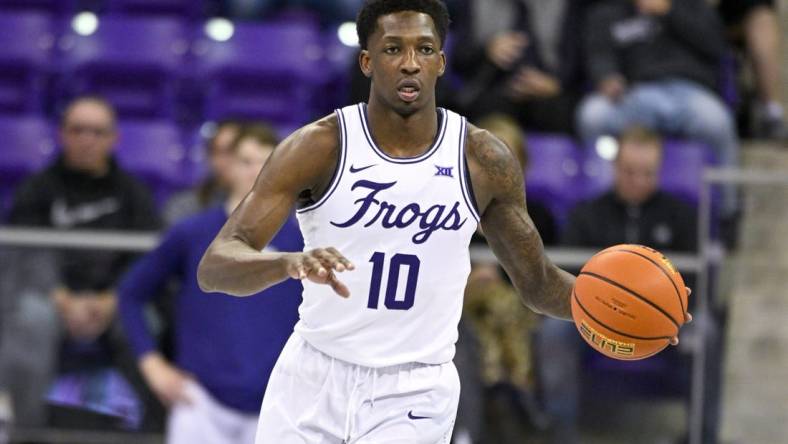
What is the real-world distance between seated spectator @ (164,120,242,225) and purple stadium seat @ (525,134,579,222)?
2193mm

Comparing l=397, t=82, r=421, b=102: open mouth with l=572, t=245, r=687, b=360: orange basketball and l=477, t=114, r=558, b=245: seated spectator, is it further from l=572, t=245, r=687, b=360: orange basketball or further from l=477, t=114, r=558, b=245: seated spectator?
l=477, t=114, r=558, b=245: seated spectator

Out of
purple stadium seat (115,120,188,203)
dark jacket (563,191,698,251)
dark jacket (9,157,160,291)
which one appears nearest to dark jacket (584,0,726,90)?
dark jacket (563,191,698,251)

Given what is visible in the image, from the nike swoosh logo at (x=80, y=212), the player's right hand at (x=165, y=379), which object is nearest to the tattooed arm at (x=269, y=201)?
the player's right hand at (x=165, y=379)

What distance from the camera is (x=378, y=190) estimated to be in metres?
4.37

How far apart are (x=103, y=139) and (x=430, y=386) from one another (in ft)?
14.5

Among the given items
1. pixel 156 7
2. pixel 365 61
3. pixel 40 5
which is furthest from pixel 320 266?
pixel 40 5

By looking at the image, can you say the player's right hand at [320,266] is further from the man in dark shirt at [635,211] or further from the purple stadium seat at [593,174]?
the purple stadium seat at [593,174]

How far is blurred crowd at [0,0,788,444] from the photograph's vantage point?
21.9 feet

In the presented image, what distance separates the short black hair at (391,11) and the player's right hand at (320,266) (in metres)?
0.90

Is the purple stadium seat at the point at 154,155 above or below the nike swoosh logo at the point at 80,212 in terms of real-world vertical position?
above

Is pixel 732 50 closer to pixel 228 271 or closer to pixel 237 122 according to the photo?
pixel 237 122

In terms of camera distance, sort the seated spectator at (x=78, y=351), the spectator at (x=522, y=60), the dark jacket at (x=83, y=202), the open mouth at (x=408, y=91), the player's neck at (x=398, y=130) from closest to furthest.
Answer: the open mouth at (x=408, y=91), the player's neck at (x=398, y=130), the seated spectator at (x=78, y=351), the dark jacket at (x=83, y=202), the spectator at (x=522, y=60)

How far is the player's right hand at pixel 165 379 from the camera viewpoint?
6684mm

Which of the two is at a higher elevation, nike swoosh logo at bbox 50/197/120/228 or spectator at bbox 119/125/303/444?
nike swoosh logo at bbox 50/197/120/228
